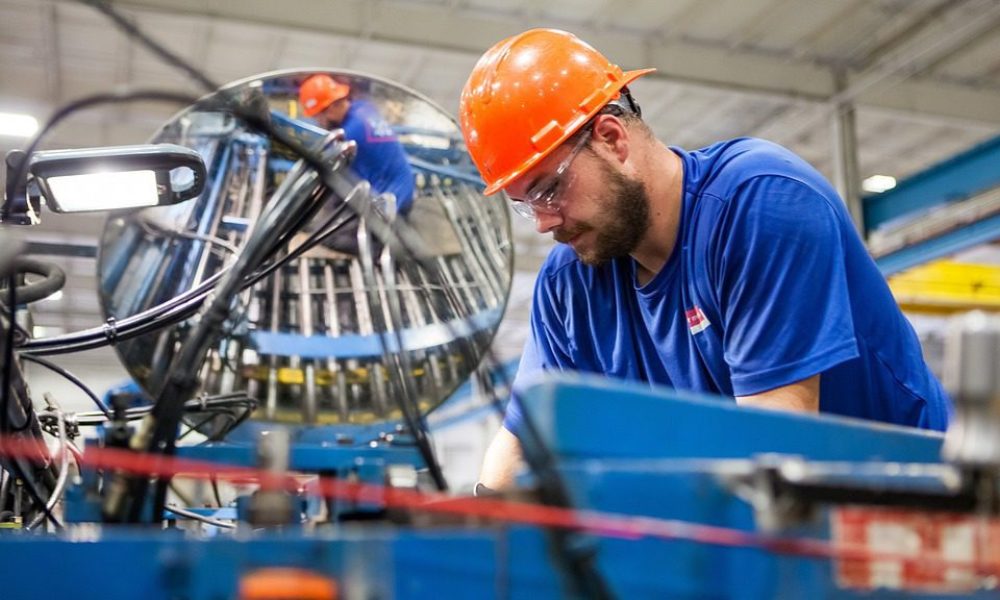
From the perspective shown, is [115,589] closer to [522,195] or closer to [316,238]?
[316,238]

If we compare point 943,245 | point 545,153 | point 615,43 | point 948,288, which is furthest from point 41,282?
point 948,288

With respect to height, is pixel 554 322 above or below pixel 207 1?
below

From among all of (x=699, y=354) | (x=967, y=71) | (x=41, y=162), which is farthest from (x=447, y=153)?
(x=967, y=71)

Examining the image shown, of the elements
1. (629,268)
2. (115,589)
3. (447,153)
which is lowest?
(115,589)

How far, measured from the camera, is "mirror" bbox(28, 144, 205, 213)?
3.38 feet

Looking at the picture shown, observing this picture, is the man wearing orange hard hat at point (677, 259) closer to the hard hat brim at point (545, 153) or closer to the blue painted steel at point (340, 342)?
the hard hat brim at point (545, 153)

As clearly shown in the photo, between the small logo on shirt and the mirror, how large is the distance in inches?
27.8

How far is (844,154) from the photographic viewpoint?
4988 millimetres

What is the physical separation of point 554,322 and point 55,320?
9.38 m

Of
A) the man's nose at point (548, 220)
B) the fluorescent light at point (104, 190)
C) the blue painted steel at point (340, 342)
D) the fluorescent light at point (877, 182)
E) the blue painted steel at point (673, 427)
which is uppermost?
the fluorescent light at point (877, 182)

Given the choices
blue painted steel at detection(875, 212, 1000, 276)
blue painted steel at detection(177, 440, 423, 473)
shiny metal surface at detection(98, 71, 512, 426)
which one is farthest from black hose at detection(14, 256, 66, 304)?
blue painted steel at detection(875, 212, 1000, 276)

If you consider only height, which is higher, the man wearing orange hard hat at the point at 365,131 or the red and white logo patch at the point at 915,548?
the man wearing orange hard hat at the point at 365,131

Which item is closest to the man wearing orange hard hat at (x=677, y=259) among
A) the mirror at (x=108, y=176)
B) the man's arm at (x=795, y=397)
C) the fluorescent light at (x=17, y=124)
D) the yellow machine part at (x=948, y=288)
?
the man's arm at (x=795, y=397)

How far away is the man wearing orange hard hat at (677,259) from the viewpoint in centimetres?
114
